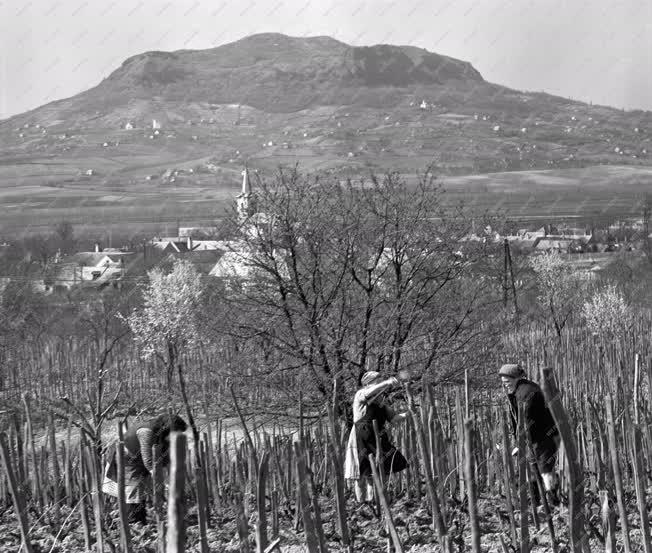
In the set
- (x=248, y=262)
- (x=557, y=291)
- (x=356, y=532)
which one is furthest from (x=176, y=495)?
(x=557, y=291)

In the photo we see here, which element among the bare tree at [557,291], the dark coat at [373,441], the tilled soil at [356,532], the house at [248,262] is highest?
the house at [248,262]

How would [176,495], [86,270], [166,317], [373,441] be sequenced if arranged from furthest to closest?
[86,270], [166,317], [373,441], [176,495]

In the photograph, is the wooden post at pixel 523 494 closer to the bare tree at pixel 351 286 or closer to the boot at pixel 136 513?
the boot at pixel 136 513

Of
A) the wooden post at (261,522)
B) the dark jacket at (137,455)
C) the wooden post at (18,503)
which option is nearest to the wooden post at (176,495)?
the wooden post at (261,522)

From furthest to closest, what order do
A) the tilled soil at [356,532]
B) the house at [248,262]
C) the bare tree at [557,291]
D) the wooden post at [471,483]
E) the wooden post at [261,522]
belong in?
1. the bare tree at [557,291]
2. the house at [248,262]
3. the tilled soil at [356,532]
4. the wooden post at [471,483]
5. the wooden post at [261,522]

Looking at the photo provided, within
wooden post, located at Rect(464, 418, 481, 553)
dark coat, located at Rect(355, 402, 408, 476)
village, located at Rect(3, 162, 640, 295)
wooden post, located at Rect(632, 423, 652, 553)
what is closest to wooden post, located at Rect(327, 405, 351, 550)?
wooden post, located at Rect(464, 418, 481, 553)

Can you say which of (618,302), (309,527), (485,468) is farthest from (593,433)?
(618,302)

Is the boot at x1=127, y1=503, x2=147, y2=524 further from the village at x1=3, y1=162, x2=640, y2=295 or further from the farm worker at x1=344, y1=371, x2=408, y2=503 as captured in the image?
the village at x1=3, y1=162, x2=640, y2=295

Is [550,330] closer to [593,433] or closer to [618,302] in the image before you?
[618,302]

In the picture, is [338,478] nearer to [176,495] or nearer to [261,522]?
[261,522]

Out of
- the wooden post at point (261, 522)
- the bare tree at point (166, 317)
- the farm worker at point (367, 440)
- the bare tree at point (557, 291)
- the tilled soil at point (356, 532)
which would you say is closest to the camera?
the wooden post at point (261, 522)

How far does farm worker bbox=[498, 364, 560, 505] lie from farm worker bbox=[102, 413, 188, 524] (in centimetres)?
208

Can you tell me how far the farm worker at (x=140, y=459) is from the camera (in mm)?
6426

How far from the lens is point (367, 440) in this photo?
6.90 m
